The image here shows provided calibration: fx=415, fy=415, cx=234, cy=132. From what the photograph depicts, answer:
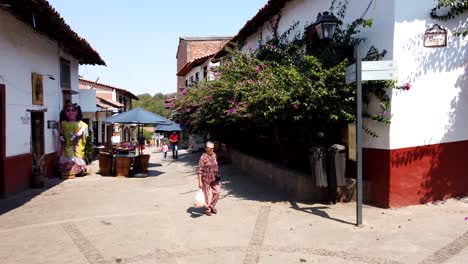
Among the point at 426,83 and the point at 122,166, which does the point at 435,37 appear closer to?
the point at 426,83

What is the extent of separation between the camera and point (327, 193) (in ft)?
27.8

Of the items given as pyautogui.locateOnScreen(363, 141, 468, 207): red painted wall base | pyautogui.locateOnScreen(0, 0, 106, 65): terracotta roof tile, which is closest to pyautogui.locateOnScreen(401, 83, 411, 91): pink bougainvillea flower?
pyautogui.locateOnScreen(363, 141, 468, 207): red painted wall base

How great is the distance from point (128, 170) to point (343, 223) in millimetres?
8922

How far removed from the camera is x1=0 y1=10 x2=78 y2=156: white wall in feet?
31.3

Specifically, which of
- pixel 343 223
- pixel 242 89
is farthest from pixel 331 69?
pixel 343 223

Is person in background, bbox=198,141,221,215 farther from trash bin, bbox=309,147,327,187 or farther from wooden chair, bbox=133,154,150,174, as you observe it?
wooden chair, bbox=133,154,150,174

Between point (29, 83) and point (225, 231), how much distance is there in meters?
7.53

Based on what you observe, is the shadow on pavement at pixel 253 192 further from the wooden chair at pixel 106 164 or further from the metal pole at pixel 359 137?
the wooden chair at pixel 106 164

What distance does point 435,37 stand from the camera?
7793 mm

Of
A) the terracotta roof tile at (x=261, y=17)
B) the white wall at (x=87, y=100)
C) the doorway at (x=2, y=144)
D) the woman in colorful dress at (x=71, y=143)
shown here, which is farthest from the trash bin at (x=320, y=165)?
the white wall at (x=87, y=100)

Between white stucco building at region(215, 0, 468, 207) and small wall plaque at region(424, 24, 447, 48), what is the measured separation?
0.24ft

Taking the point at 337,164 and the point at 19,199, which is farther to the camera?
the point at 19,199

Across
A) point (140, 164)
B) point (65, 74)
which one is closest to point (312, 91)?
point (140, 164)

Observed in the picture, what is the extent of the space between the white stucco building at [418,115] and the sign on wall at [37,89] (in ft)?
28.1
